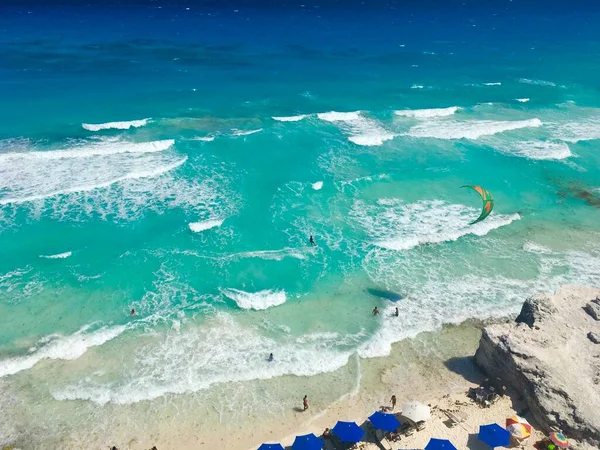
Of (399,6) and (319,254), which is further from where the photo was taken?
(399,6)

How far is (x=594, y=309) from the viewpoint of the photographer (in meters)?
22.3

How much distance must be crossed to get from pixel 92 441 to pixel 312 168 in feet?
87.6

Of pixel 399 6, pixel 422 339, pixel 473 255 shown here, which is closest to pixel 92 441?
pixel 422 339

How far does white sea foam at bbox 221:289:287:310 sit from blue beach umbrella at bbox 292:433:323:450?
8.77 m

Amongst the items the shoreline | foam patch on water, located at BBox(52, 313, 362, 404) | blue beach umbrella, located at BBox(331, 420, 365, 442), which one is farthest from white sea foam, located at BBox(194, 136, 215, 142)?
blue beach umbrella, located at BBox(331, 420, 365, 442)

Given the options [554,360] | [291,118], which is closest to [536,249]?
[554,360]

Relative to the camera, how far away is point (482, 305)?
26141 millimetres

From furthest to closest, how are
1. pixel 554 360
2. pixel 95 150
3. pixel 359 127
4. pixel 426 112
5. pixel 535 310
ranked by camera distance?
pixel 426 112 → pixel 359 127 → pixel 95 150 → pixel 535 310 → pixel 554 360

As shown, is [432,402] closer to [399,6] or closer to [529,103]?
[529,103]

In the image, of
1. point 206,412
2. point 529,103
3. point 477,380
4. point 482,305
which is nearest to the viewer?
point 206,412

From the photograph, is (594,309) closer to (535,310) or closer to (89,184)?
(535,310)

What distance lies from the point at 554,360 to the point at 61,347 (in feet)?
72.7

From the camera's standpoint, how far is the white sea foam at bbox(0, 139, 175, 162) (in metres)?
39.2

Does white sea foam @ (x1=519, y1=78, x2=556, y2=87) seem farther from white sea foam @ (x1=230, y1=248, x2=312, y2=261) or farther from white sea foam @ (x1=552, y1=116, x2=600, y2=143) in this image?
white sea foam @ (x1=230, y1=248, x2=312, y2=261)
